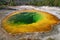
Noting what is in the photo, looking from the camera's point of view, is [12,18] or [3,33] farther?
[12,18]

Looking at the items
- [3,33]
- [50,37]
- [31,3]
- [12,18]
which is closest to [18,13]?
[12,18]

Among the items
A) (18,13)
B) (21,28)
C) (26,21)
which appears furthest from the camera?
(18,13)

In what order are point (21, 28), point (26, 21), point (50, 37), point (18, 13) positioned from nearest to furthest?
point (50, 37) → point (21, 28) → point (26, 21) → point (18, 13)

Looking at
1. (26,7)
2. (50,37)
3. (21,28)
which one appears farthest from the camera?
(26,7)

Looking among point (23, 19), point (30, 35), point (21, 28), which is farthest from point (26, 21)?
point (30, 35)

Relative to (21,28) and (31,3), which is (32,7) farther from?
(21,28)

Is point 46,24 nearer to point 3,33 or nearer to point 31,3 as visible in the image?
point 3,33

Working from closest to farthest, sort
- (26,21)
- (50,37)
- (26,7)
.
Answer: (50,37) < (26,21) < (26,7)
